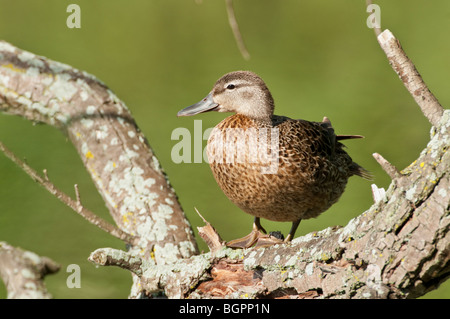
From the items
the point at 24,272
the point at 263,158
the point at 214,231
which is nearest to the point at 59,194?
the point at 24,272

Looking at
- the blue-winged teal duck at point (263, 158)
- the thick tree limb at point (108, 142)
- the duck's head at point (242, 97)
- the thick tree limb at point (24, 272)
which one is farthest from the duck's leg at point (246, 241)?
Result: the thick tree limb at point (24, 272)

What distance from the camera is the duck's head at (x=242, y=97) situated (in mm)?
2209

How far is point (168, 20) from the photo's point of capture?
13.7 ft

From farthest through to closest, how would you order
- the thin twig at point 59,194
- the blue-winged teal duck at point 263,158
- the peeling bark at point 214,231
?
the blue-winged teal duck at point 263,158 < the thin twig at point 59,194 < the peeling bark at point 214,231

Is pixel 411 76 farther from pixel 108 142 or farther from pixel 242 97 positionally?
pixel 108 142

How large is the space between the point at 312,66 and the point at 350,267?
278 centimetres

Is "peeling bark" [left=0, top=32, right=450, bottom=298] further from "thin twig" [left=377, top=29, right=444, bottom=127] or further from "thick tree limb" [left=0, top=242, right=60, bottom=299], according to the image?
"thick tree limb" [left=0, top=242, right=60, bottom=299]

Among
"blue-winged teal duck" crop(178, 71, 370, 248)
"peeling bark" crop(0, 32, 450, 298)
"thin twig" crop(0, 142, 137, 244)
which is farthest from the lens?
"blue-winged teal duck" crop(178, 71, 370, 248)

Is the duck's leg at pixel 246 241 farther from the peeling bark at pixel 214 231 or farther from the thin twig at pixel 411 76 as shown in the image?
the thin twig at pixel 411 76

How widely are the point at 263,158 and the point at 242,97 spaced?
0.73 feet

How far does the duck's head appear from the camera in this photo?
87.0 inches

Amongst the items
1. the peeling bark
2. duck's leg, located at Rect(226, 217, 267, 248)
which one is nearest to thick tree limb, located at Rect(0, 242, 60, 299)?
the peeling bark
